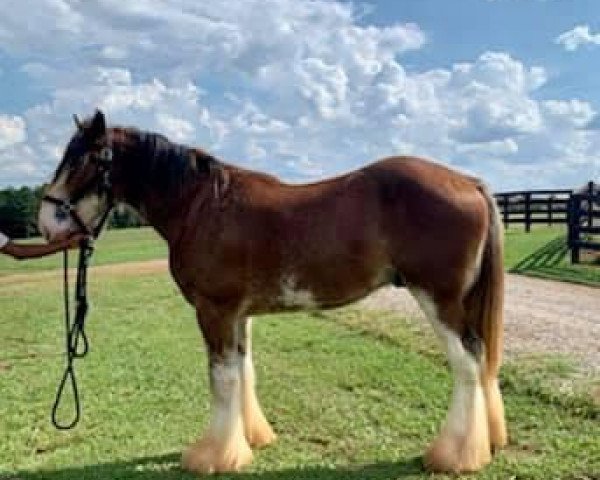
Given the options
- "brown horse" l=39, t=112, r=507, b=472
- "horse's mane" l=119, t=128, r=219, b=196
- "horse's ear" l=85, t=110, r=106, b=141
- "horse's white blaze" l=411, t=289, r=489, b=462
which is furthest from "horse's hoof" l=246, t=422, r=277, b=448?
"horse's ear" l=85, t=110, r=106, b=141

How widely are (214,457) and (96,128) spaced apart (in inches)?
84.8

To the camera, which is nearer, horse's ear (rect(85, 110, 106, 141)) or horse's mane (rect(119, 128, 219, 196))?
horse's ear (rect(85, 110, 106, 141))

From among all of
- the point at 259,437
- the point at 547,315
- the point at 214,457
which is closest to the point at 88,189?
the point at 214,457

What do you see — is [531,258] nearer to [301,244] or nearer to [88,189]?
[301,244]

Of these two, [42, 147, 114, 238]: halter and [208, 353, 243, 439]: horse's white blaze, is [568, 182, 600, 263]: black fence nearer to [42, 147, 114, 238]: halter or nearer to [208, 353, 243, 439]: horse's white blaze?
[208, 353, 243, 439]: horse's white blaze

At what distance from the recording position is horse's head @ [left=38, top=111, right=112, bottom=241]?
15.0ft

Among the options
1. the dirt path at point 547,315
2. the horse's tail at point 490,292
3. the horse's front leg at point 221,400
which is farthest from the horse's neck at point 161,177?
the dirt path at point 547,315

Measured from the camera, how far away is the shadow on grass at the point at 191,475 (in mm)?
4430

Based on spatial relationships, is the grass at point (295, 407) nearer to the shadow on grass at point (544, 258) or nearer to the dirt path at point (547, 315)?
the dirt path at point (547, 315)

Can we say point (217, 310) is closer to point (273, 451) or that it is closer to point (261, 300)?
point (261, 300)

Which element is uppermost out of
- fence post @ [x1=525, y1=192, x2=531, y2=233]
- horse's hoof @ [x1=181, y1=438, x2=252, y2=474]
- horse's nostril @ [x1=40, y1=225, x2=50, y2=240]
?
horse's nostril @ [x1=40, y1=225, x2=50, y2=240]

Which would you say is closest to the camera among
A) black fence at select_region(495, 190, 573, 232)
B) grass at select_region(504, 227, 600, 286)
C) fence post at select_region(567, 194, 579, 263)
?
grass at select_region(504, 227, 600, 286)

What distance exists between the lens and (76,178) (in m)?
4.59

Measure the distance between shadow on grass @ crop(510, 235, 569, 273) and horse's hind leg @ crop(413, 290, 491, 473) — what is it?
1164 centimetres
